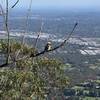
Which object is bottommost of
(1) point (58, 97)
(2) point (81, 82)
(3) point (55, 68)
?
(2) point (81, 82)

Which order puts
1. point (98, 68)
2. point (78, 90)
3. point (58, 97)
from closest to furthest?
point (58, 97), point (78, 90), point (98, 68)

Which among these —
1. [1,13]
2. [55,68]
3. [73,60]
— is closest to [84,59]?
[73,60]

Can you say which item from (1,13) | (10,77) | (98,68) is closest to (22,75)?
(10,77)

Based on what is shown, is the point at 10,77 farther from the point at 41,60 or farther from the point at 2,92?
the point at 41,60

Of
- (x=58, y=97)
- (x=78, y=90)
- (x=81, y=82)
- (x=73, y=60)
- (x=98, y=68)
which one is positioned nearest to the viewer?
(x=58, y=97)

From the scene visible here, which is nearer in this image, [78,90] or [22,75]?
[22,75]

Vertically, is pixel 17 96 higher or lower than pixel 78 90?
higher
